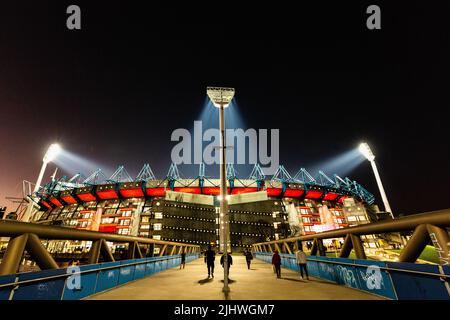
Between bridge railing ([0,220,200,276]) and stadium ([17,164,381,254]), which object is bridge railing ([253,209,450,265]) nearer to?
bridge railing ([0,220,200,276])

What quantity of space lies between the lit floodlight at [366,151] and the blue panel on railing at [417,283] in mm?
61260

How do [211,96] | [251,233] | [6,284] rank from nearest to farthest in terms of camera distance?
[6,284] → [211,96] → [251,233]

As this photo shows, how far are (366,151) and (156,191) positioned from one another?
67.6 meters

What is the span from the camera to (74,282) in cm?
594

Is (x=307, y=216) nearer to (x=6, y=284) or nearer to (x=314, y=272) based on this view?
(x=314, y=272)

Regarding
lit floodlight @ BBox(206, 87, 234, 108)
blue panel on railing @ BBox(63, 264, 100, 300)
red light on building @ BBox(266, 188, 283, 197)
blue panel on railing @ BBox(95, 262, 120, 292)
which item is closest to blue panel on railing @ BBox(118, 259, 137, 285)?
blue panel on railing @ BBox(95, 262, 120, 292)

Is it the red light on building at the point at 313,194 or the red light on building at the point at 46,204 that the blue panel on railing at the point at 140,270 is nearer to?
the red light on building at the point at 313,194

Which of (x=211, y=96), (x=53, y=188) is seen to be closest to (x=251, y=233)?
(x=211, y=96)

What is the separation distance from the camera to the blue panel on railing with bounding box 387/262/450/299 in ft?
14.0

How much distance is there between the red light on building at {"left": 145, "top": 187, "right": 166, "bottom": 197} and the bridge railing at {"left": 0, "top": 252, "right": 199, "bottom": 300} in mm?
65547

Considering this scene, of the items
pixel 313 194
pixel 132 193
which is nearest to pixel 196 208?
pixel 132 193

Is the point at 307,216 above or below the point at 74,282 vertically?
above

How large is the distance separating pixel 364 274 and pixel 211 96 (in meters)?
17.5

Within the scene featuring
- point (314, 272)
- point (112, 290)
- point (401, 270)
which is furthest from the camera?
point (314, 272)
